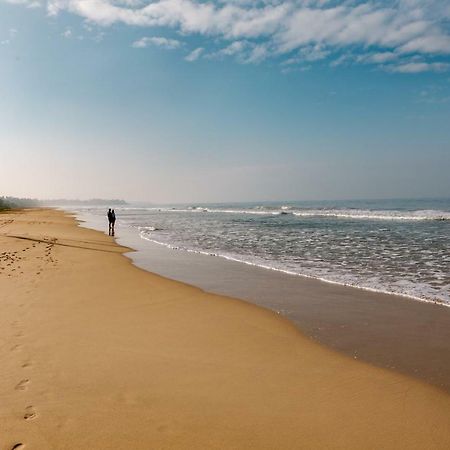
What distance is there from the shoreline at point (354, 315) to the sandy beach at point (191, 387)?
430mm

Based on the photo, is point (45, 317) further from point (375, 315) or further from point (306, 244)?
point (306, 244)

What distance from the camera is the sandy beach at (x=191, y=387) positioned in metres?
3.59

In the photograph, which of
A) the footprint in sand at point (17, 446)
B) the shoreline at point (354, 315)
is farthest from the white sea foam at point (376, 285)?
the footprint in sand at point (17, 446)

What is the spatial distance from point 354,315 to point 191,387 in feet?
14.7

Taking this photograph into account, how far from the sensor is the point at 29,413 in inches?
154

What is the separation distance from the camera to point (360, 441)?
352cm

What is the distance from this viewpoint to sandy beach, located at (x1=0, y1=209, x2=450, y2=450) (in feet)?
11.8

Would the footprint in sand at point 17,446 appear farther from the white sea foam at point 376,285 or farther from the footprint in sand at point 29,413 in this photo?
the white sea foam at point 376,285

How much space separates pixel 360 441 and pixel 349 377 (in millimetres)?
1443

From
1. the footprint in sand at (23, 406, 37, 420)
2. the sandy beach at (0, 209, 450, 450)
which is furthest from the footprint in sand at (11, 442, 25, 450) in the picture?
the footprint in sand at (23, 406, 37, 420)

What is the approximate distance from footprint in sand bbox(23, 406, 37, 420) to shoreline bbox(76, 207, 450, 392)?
4351 millimetres

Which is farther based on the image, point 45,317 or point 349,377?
point 45,317

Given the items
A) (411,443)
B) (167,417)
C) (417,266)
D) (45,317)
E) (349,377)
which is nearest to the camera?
(411,443)

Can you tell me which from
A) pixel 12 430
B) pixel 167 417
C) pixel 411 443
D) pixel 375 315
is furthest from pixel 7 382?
pixel 375 315
